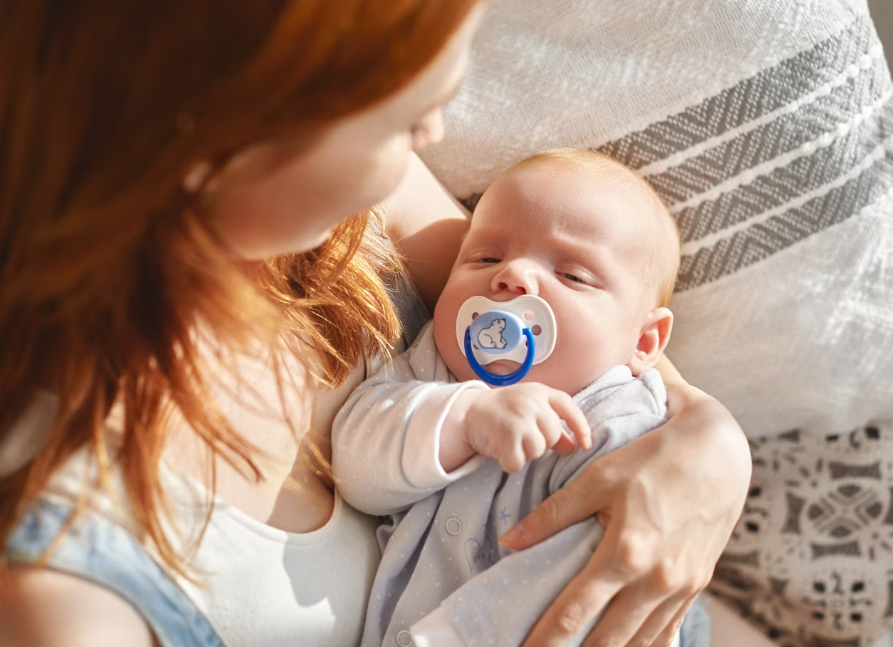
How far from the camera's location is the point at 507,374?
1.02 m

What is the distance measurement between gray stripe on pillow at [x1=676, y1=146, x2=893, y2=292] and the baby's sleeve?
486mm

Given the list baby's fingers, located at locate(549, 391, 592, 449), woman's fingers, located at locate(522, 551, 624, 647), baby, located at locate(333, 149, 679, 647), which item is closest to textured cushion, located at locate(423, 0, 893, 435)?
baby, located at locate(333, 149, 679, 647)

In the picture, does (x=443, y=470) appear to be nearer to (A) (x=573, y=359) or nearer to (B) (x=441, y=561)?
(B) (x=441, y=561)

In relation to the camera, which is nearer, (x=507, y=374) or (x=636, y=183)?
(x=507, y=374)


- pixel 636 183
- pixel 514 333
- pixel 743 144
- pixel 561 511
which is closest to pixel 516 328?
pixel 514 333

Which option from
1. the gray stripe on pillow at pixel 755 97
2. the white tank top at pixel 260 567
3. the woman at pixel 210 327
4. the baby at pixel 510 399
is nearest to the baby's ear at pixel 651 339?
the baby at pixel 510 399

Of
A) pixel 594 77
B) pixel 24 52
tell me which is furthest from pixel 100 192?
pixel 594 77

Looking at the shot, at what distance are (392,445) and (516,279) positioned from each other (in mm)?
271

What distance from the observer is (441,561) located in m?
0.97

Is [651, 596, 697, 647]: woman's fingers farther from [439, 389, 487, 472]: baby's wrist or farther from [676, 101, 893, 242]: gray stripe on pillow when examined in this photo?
[676, 101, 893, 242]: gray stripe on pillow

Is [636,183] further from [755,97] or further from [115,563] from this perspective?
[115,563]

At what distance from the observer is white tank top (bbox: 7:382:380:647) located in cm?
71

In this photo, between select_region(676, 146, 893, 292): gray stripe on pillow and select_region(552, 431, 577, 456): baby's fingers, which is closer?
select_region(552, 431, 577, 456): baby's fingers

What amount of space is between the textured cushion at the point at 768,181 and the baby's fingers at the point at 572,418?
45 centimetres
